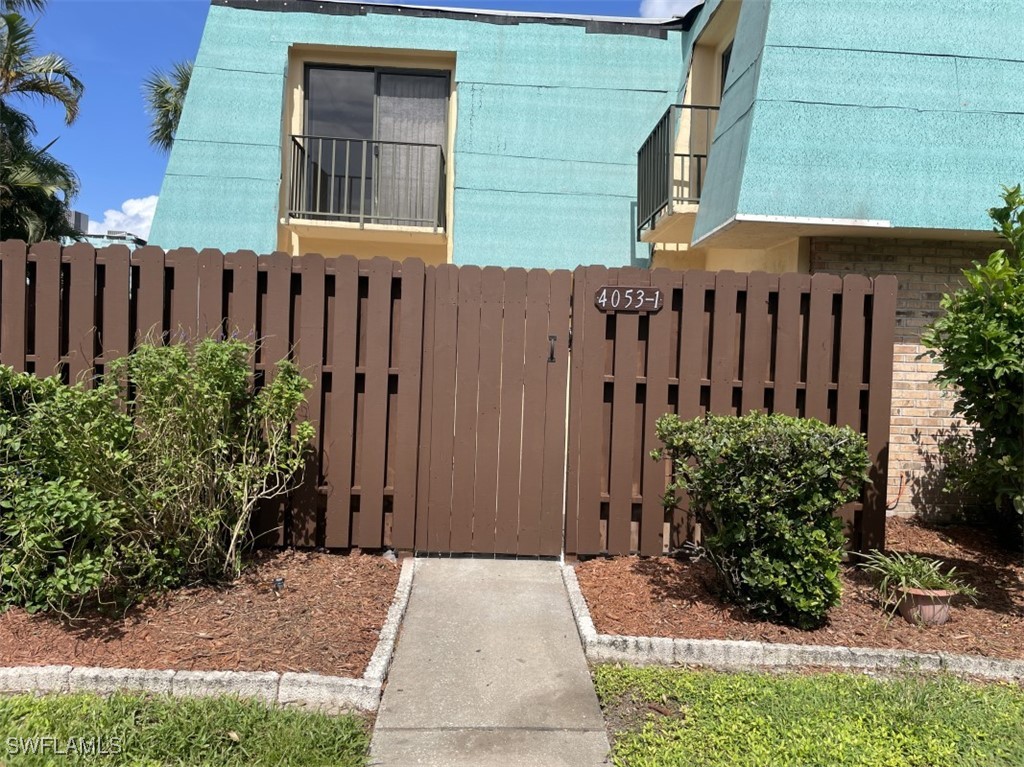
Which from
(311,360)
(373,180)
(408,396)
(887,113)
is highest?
(373,180)

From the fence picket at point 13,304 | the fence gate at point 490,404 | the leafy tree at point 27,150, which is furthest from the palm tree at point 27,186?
the fence gate at point 490,404

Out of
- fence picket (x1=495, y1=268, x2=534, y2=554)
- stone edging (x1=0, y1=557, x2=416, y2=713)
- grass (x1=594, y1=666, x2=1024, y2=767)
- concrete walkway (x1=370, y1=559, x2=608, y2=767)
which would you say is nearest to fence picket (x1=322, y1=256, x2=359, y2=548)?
concrete walkway (x1=370, y1=559, x2=608, y2=767)

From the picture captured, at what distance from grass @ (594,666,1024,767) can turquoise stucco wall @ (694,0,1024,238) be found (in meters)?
3.80

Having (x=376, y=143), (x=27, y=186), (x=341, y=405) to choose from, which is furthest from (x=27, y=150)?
(x=341, y=405)

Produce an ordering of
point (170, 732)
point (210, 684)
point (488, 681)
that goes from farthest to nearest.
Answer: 1. point (488, 681)
2. point (210, 684)
3. point (170, 732)

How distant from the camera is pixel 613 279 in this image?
5.43m

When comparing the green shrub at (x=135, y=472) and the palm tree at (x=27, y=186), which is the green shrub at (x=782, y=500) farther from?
the palm tree at (x=27, y=186)

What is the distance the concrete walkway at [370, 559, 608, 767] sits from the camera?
10.9 feet

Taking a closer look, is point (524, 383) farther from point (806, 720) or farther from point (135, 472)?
point (806, 720)

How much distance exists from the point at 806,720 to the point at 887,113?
16.6 feet

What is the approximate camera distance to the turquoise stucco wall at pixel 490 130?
9.48m

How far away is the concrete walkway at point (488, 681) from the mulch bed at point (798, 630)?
36cm

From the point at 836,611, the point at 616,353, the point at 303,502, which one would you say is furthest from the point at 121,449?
the point at 836,611

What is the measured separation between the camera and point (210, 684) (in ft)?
11.9
